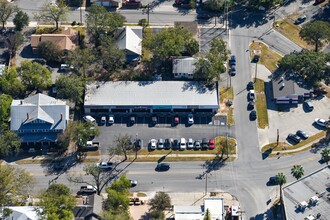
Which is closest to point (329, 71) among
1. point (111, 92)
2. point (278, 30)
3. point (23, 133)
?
point (278, 30)

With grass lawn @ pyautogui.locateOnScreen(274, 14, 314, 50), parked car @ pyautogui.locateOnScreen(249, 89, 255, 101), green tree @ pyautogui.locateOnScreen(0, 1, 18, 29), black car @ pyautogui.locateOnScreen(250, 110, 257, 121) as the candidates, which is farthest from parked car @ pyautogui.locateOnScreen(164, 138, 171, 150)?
green tree @ pyautogui.locateOnScreen(0, 1, 18, 29)

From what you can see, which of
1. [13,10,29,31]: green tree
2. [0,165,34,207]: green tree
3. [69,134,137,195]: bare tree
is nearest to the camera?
[0,165,34,207]: green tree

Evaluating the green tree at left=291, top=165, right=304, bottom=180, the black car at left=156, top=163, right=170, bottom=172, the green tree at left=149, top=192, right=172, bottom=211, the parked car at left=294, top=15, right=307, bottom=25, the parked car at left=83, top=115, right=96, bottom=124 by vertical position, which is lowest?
the green tree at left=149, top=192, right=172, bottom=211

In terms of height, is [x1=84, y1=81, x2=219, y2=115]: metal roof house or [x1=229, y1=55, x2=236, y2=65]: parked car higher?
[x1=229, y1=55, x2=236, y2=65]: parked car

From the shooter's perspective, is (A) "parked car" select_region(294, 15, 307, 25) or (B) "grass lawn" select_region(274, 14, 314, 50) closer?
(B) "grass lawn" select_region(274, 14, 314, 50)

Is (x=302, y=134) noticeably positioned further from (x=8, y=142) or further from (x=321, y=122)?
(x=8, y=142)

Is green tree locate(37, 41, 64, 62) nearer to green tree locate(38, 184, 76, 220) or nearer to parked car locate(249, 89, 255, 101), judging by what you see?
green tree locate(38, 184, 76, 220)

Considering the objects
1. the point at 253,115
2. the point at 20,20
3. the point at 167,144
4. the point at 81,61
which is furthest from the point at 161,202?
the point at 20,20
